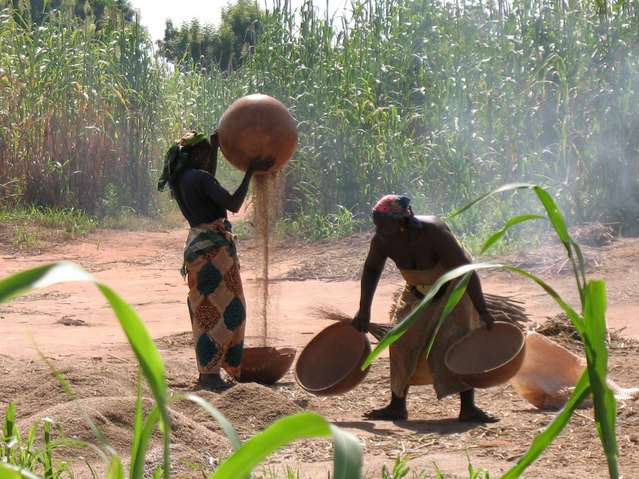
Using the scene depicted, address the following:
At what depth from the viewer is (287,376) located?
676 cm

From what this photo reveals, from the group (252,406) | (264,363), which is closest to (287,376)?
(264,363)

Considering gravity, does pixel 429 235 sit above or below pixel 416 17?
below

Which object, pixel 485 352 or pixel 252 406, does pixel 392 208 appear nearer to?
pixel 485 352

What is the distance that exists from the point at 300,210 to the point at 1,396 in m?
9.09

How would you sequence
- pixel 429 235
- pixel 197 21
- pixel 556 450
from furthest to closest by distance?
pixel 197 21 < pixel 429 235 < pixel 556 450

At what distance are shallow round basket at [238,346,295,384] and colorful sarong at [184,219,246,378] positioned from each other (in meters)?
0.17

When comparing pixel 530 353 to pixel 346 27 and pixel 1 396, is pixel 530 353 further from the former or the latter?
pixel 346 27

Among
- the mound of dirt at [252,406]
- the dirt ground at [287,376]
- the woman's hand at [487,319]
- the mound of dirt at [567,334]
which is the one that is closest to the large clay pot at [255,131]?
the dirt ground at [287,376]

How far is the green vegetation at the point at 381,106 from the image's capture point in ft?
38.8

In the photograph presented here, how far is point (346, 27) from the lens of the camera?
14812 mm

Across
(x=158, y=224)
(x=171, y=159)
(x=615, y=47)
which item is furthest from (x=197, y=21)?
(x=171, y=159)

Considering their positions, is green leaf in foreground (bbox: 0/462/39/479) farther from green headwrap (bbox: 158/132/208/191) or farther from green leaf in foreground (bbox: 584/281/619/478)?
green headwrap (bbox: 158/132/208/191)

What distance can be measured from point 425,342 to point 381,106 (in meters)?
9.03

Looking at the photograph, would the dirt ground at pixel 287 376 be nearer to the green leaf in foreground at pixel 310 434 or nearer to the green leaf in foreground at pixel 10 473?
the green leaf in foreground at pixel 10 473
